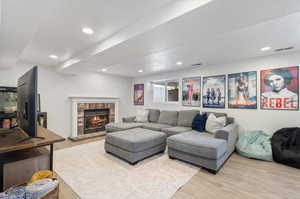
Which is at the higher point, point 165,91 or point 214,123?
point 165,91

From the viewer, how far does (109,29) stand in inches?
82.0

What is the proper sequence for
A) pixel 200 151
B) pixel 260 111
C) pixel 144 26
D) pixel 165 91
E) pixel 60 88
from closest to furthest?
pixel 144 26, pixel 200 151, pixel 260 111, pixel 60 88, pixel 165 91

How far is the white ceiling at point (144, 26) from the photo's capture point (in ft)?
4.27

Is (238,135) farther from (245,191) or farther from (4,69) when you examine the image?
(4,69)

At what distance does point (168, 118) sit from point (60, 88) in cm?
346

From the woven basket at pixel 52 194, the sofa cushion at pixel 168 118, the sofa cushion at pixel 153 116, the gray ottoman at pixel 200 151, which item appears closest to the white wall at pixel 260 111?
the sofa cushion at pixel 168 118

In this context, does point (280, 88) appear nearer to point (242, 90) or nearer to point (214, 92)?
point (242, 90)

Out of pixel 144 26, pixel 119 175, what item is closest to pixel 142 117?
pixel 119 175

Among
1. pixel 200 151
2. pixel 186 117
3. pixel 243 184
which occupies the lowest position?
pixel 243 184

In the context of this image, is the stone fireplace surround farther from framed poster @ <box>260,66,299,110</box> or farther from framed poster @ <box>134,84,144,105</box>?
framed poster @ <box>260,66,299,110</box>

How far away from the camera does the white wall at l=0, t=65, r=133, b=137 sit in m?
3.66

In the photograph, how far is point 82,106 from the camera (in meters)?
4.66

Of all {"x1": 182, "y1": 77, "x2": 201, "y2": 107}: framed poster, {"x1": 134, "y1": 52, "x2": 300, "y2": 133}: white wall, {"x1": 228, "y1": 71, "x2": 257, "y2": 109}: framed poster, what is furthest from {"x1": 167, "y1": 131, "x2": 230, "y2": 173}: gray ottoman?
{"x1": 182, "y1": 77, "x2": 201, "y2": 107}: framed poster

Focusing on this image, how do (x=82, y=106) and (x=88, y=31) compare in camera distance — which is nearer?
(x=88, y=31)
